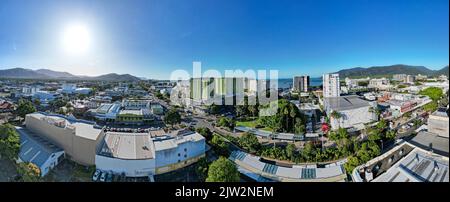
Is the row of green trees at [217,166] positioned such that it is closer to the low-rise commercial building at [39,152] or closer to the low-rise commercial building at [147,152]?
the low-rise commercial building at [147,152]

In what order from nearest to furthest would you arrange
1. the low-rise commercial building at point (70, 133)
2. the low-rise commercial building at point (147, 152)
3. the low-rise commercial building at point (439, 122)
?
the low-rise commercial building at point (439, 122), the low-rise commercial building at point (147, 152), the low-rise commercial building at point (70, 133)

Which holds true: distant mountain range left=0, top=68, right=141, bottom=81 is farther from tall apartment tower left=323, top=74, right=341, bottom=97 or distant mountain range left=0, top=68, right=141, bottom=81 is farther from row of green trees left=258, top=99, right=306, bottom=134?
tall apartment tower left=323, top=74, right=341, bottom=97

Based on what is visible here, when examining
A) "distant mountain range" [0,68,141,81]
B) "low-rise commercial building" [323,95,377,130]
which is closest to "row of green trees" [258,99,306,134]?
"low-rise commercial building" [323,95,377,130]

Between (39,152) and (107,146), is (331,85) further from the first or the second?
(39,152)

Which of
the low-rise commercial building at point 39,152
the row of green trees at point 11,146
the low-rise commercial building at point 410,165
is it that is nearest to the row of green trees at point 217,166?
the low-rise commercial building at point 410,165

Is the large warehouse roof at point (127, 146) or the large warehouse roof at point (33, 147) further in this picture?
the large warehouse roof at point (33, 147)

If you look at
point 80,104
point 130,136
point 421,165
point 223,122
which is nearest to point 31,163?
point 80,104

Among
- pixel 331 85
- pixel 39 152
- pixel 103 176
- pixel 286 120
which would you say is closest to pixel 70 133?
pixel 39 152
